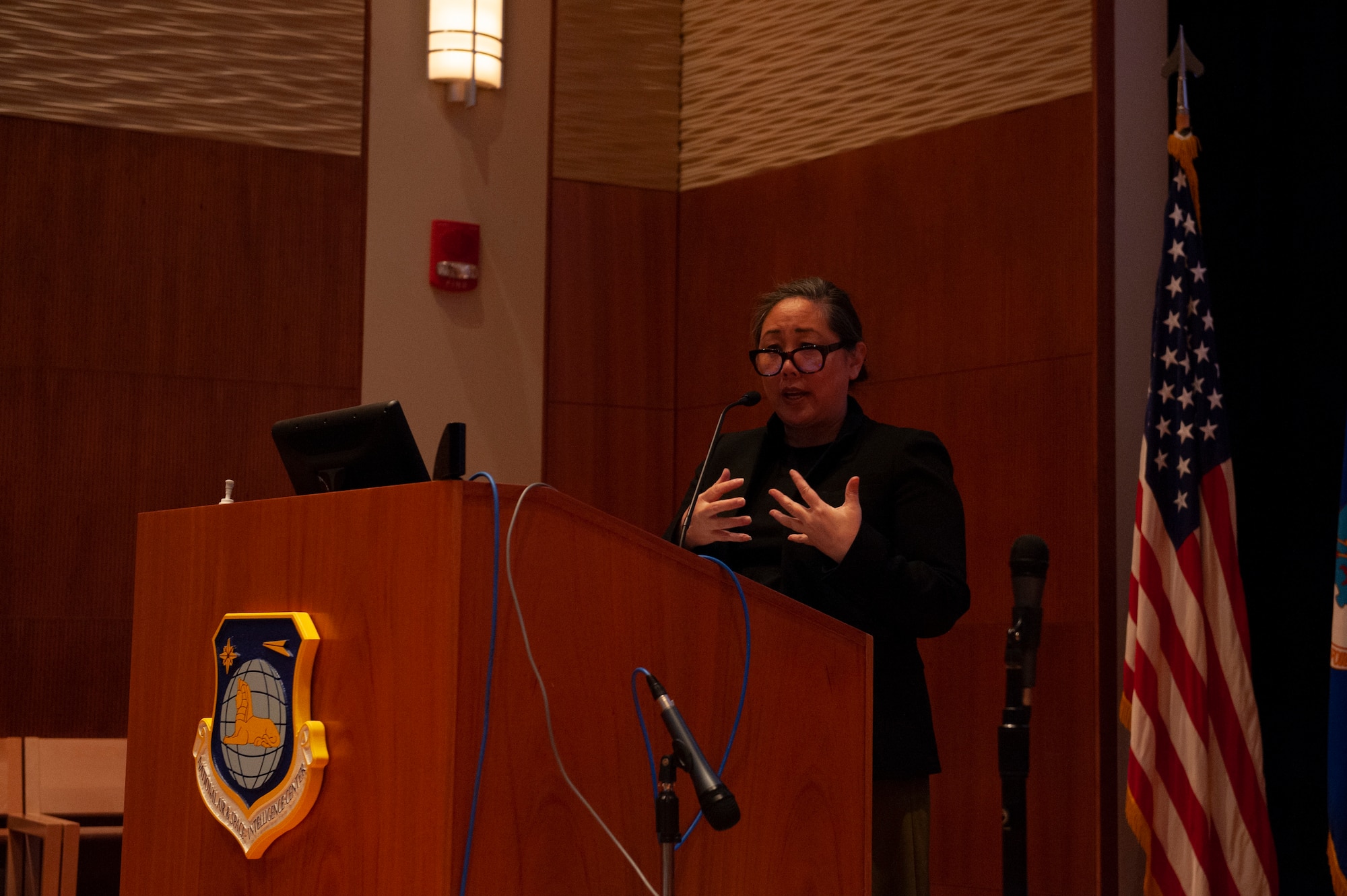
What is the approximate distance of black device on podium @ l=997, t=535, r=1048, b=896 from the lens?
2.13 metres

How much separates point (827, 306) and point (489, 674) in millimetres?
1298

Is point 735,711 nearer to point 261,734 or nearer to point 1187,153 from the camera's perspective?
point 261,734

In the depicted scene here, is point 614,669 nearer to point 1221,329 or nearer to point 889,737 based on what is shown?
point 889,737

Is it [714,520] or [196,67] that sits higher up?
[196,67]

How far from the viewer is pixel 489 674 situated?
62.4 inches

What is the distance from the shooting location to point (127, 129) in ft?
14.4

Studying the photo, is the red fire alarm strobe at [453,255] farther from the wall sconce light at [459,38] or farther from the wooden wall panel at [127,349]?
the wall sconce light at [459,38]

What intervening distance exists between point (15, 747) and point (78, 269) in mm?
1490

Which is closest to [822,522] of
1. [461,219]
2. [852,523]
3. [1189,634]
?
[852,523]

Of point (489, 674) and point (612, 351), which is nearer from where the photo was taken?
point (489, 674)

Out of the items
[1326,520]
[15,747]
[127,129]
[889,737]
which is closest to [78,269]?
[127,129]

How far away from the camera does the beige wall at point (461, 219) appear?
4.60m

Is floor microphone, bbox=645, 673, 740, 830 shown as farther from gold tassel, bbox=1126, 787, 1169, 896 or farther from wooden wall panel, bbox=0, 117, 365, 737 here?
wooden wall panel, bbox=0, 117, 365, 737

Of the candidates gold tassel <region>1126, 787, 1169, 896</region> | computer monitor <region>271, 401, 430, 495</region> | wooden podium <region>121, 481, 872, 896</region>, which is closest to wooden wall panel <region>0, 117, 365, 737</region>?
wooden podium <region>121, 481, 872, 896</region>
